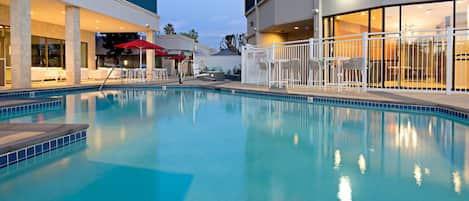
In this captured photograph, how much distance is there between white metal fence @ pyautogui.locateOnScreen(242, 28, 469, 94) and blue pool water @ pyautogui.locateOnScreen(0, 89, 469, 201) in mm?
3515

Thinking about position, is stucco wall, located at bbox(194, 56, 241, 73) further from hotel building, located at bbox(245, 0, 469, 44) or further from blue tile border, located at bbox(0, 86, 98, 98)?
blue tile border, located at bbox(0, 86, 98, 98)

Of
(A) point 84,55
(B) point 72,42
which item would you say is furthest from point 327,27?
(A) point 84,55

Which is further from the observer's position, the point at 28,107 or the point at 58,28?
the point at 58,28

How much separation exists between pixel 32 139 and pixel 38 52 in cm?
1693

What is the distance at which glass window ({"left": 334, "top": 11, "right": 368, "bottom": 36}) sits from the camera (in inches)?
465

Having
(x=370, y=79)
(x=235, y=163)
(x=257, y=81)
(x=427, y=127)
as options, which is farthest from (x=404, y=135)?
(x=257, y=81)

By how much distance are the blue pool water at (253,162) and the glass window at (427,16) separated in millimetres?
5317

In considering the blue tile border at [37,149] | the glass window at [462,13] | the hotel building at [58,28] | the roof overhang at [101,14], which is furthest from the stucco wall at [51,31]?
the glass window at [462,13]

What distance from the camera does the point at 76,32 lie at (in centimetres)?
1431

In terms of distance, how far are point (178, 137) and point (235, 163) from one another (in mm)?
1482

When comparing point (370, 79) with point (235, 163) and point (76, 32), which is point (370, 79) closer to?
point (235, 163)

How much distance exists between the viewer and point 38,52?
18.4m

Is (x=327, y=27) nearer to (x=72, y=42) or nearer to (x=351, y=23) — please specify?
(x=351, y=23)

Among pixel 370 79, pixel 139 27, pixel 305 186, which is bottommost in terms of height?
pixel 305 186
